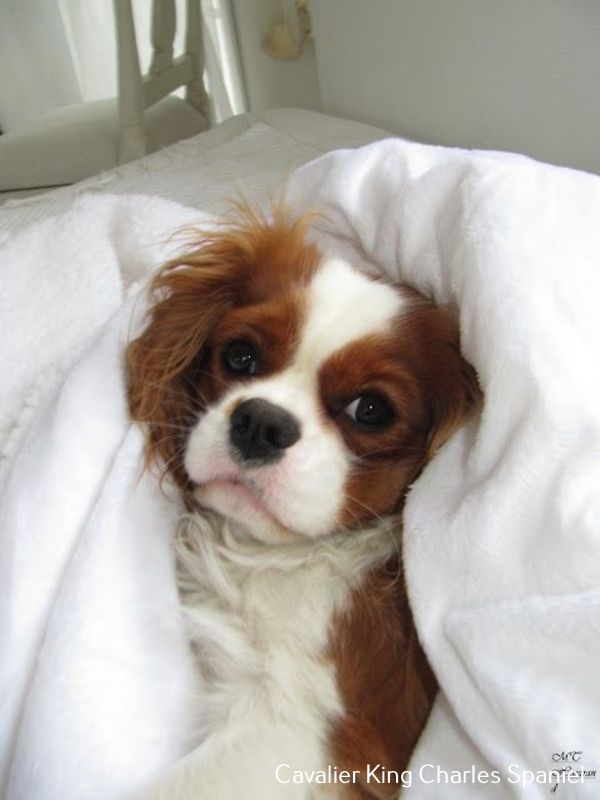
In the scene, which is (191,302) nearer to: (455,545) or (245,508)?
(245,508)

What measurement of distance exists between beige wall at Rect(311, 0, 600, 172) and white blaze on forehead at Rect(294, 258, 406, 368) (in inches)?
32.5

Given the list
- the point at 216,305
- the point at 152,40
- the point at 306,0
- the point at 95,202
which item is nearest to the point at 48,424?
the point at 216,305

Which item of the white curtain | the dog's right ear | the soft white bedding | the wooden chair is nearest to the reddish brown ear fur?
the dog's right ear

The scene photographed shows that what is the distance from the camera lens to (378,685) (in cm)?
77

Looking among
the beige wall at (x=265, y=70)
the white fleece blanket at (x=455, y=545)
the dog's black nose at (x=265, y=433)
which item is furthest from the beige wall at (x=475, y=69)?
the dog's black nose at (x=265, y=433)

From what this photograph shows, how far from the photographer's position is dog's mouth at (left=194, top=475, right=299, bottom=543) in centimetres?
81

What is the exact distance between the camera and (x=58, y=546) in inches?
31.8

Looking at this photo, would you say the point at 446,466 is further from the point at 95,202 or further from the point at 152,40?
the point at 152,40

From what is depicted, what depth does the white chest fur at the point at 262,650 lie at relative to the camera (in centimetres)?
71

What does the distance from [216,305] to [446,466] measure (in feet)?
1.27

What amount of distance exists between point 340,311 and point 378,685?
0.42m

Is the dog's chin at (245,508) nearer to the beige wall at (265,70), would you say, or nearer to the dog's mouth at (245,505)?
the dog's mouth at (245,505)

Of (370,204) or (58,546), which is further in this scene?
(370,204)

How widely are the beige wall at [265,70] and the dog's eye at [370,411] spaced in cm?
214
